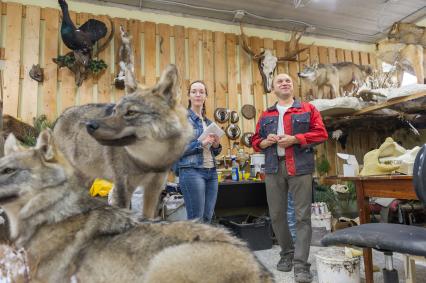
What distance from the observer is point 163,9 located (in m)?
6.16

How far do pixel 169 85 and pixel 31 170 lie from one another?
876 millimetres

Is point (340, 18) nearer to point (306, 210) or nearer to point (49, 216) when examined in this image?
point (306, 210)

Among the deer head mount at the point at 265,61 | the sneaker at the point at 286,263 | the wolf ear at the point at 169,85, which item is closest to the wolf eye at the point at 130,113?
the wolf ear at the point at 169,85

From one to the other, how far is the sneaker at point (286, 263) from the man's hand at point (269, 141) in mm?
1226

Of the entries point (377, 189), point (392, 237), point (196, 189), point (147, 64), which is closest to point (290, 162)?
point (377, 189)

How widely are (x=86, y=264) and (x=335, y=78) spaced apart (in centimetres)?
633

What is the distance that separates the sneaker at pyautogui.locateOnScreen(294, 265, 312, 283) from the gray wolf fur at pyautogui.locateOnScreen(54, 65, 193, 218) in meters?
1.77

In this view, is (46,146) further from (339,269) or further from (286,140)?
(339,269)

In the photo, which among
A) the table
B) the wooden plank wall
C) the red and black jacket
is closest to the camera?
the table

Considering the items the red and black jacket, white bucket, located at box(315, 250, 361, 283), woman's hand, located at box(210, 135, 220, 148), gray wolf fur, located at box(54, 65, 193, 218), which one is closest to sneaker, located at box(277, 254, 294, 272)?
white bucket, located at box(315, 250, 361, 283)

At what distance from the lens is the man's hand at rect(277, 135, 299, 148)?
310 centimetres

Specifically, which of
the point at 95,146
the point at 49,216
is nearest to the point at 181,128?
the point at 95,146

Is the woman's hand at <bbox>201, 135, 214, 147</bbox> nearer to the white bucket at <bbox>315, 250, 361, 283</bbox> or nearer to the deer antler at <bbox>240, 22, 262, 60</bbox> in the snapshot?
the white bucket at <bbox>315, 250, 361, 283</bbox>

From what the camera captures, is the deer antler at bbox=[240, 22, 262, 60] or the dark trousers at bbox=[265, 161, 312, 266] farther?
the deer antler at bbox=[240, 22, 262, 60]
